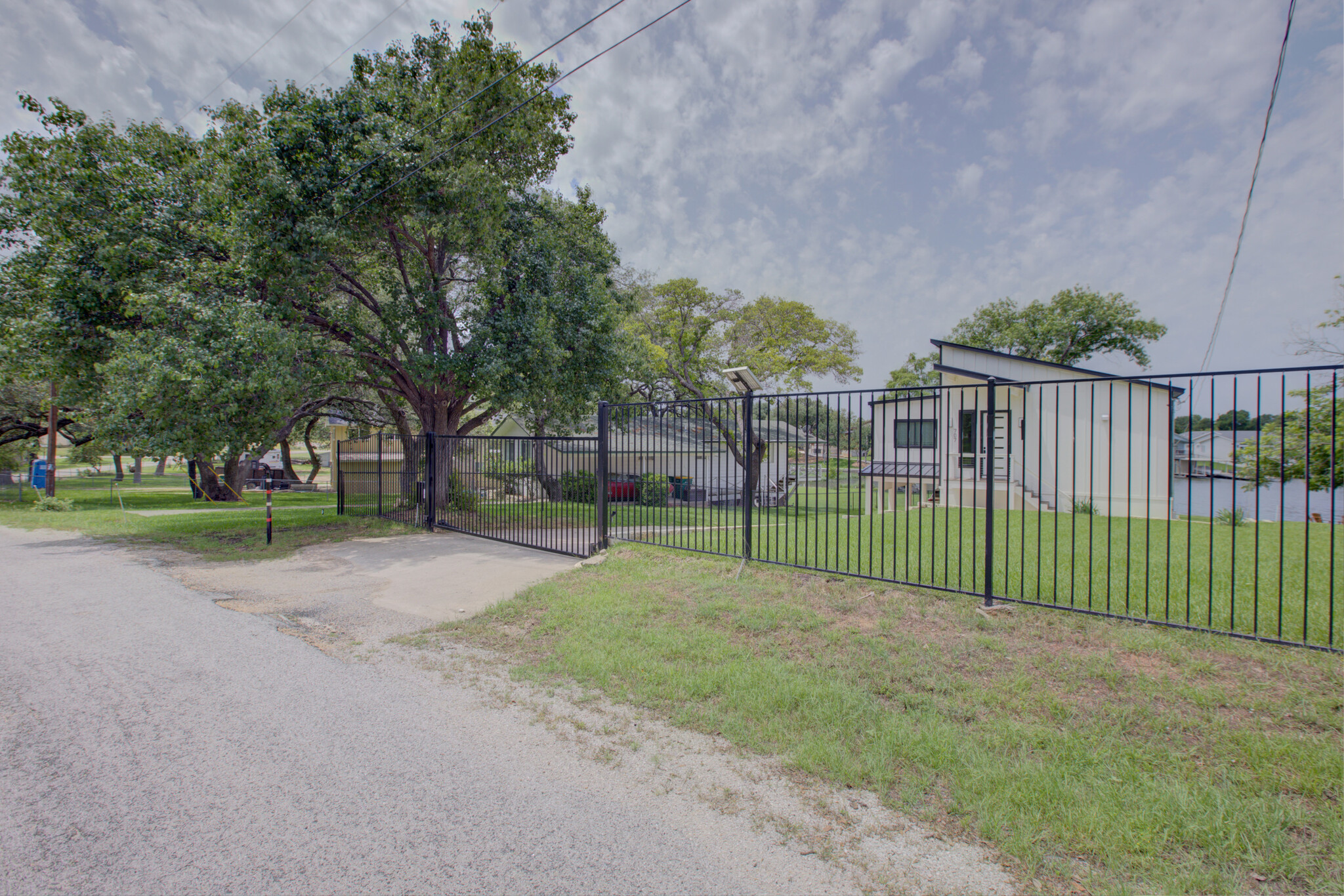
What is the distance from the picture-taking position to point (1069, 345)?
30.3m

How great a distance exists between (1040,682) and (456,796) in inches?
146

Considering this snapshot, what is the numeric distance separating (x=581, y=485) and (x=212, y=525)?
8.92 metres

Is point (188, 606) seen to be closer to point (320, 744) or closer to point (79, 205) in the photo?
point (320, 744)

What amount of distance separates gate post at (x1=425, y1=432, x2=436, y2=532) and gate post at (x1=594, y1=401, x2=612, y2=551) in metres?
5.09

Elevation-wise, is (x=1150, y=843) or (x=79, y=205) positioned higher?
(x=79, y=205)

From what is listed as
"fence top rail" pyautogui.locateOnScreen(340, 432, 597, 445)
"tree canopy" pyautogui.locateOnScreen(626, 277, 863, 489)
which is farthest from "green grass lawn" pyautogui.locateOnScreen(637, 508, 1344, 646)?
"tree canopy" pyautogui.locateOnScreen(626, 277, 863, 489)

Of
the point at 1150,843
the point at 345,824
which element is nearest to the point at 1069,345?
the point at 1150,843

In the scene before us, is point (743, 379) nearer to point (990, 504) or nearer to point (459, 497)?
point (990, 504)

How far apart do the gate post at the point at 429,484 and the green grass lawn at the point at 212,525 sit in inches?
18.7

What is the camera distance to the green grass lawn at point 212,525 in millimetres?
10656

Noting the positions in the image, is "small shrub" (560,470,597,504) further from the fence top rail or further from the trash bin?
the fence top rail

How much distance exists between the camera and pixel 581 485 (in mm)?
11438

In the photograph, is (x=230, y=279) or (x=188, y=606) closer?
(x=188, y=606)

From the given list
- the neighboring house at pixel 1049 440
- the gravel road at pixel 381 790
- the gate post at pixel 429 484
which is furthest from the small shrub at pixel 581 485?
the neighboring house at pixel 1049 440
